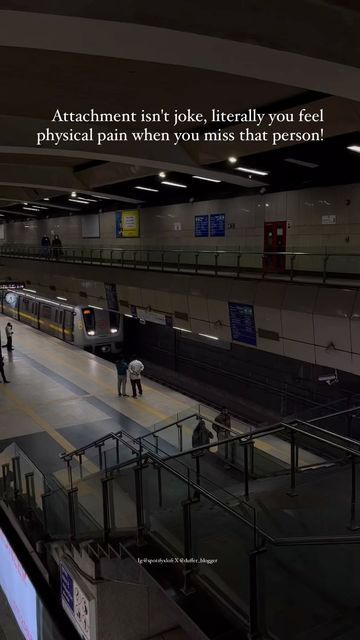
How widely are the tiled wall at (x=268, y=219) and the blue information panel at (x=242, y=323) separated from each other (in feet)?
5.76

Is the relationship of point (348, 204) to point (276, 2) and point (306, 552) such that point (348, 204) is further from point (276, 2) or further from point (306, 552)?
point (306, 552)

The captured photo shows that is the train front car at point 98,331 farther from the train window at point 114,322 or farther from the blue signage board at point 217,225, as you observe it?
the blue signage board at point 217,225

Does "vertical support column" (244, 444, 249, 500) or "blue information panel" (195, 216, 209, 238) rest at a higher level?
"blue information panel" (195, 216, 209, 238)

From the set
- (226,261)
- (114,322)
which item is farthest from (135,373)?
(114,322)

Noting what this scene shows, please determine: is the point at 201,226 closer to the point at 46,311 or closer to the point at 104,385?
the point at 104,385

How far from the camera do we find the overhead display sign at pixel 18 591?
5.69 metres

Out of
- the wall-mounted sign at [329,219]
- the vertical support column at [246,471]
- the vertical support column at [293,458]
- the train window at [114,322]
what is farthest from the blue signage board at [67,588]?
the train window at [114,322]

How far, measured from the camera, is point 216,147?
37.4 feet

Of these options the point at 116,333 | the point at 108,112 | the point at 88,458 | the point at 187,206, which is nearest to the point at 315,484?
the point at 88,458

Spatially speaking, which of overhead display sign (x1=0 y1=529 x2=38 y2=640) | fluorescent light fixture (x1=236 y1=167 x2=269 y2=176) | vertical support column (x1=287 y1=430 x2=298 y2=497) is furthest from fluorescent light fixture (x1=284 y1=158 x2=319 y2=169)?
overhead display sign (x1=0 y1=529 x2=38 y2=640)

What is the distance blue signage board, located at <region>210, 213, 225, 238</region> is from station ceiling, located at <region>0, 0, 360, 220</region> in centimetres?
72

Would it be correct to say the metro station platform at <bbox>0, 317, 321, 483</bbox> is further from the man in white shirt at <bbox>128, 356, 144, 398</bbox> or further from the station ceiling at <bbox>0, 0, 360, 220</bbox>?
the station ceiling at <bbox>0, 0, 360, 220</bbox>

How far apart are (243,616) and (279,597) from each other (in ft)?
0.98

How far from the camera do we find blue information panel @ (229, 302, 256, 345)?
38.3 ft
